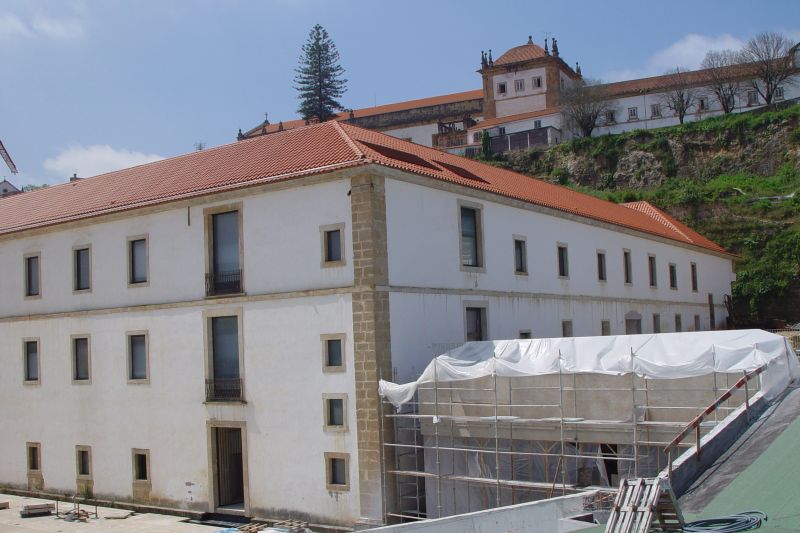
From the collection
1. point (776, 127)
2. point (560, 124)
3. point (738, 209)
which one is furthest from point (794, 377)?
point (560, 124)

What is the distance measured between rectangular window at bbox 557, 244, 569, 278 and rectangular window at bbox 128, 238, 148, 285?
43.0ft

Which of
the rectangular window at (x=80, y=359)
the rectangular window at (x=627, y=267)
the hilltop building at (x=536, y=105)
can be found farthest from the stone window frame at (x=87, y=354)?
the hilltop building at (x=536, y=105)

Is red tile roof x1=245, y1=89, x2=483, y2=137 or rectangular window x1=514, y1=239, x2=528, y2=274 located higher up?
red tile roof x1=245, y1=89, x2=483, y2=137

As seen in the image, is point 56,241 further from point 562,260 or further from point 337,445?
point 562,260

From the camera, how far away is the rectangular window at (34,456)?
2655 centimetres

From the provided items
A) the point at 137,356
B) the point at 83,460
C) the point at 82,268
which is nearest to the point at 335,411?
the point at 137,356

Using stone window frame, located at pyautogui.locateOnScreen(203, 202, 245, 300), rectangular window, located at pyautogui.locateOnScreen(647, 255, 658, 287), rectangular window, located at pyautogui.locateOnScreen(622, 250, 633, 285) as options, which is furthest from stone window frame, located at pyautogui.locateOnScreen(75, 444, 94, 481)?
rectangular window, located at pyautogui.locateOnScreen(647, 255, 658, 287)

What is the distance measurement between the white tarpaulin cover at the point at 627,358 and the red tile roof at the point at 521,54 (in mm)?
58380

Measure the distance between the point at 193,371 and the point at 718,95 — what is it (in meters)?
58.4

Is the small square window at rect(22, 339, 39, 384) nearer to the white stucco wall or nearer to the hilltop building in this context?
the white stucco wall

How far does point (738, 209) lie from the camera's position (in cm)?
5422

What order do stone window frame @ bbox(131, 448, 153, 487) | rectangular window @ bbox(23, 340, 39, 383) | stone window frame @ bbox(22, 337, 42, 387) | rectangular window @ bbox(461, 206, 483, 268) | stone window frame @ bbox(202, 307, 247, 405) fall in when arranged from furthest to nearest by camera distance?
rectangular window @ bbox(23, 340, 39, 383)
stone window frame @ bbox(22, 337, 42, 387)
stone window frame @ bbox(131, 448, 153, 487)
rectangular window @ bbox(461, 206, 483, 268)
stone window frame @ bbox(202, 307, 247, 405)

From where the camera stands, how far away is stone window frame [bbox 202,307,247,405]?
21656 mm

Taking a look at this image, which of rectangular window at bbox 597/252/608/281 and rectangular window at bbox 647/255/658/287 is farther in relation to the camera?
rectangular window at bbox 647/255/658/287
